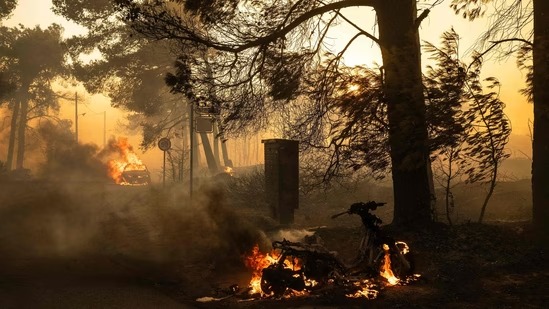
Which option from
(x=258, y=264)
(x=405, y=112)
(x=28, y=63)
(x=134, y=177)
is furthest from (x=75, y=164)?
(x=405, y=112)

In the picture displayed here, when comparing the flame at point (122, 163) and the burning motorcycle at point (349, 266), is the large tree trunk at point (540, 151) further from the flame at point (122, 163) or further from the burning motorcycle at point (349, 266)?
the flame at point (122, 163)

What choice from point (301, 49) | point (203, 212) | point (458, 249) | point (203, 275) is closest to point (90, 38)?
point (203, 212)

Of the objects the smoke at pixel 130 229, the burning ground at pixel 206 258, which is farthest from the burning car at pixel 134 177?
the burning ground at pixel 206 258

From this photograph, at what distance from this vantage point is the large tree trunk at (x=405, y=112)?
31.7 ft

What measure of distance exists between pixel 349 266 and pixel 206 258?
405 cm

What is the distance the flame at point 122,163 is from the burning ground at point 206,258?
18.3m

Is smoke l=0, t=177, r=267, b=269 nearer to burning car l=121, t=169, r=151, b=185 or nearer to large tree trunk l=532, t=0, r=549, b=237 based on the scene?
large tree trunk l=532, t=0, r=549, b=237

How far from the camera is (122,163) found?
36.1 meters

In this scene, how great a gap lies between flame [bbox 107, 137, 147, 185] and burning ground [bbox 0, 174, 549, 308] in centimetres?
1834

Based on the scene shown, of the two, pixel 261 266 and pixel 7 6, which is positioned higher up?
Result: pixel 7 6

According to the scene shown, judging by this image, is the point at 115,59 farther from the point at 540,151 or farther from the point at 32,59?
the point at 540,151

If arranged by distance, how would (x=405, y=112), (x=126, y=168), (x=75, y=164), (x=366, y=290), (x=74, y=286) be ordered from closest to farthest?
(x=366, y=290) < (x=74, y=286) < (x=405, y=112) < (x=126, y=168) < (x=75, y=164)

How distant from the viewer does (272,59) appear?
1140cm

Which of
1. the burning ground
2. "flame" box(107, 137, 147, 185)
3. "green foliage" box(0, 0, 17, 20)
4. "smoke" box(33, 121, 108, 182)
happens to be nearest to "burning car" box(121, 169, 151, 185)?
"flame" box(107, 137, 147, 185)
